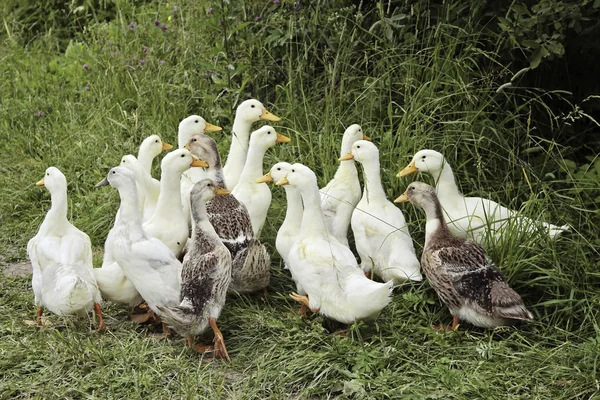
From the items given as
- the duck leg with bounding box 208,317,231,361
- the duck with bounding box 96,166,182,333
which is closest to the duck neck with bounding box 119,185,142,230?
the duck with bounding box 96,166,182,333

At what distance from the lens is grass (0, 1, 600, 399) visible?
4473mm

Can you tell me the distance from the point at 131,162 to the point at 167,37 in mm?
2606

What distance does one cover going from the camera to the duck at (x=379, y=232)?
5.18 metres

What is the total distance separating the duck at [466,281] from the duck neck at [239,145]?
162cm

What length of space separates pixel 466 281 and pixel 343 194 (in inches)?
48.0

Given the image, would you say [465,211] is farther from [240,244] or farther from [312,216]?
[240,244]

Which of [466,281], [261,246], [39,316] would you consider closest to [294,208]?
[261,246]

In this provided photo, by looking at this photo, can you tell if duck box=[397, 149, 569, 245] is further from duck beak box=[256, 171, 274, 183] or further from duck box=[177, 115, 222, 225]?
duck box=[177, 115, 222, 225]

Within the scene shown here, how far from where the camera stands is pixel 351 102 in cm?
661

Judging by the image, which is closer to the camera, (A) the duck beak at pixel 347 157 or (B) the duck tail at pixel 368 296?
(B) the duck tail at pixel 368 296

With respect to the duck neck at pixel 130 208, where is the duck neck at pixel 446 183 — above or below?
below

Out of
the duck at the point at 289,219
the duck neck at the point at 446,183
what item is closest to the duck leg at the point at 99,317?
the duck at the point at 289,219

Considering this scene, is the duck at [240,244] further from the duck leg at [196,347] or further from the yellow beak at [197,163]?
the duck leg at [196,347]

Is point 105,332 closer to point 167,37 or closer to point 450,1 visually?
point 450,1
